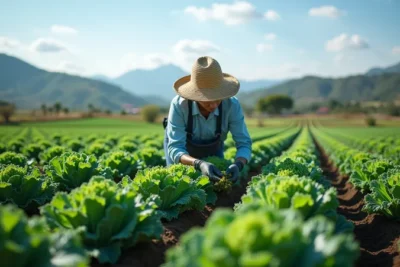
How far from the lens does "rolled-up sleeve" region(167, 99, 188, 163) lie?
21.1 feet

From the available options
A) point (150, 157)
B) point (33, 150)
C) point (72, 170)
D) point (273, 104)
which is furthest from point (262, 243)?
point (273, 104)

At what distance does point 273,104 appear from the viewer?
473 ft

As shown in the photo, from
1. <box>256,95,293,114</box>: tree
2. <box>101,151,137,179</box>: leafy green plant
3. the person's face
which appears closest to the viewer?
the person's face

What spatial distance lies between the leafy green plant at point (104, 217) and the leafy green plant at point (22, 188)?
2.21 m

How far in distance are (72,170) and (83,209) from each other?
3.04 metres

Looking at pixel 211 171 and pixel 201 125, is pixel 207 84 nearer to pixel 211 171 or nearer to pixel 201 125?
pixel 201 125

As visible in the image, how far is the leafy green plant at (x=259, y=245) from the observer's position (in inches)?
88.2

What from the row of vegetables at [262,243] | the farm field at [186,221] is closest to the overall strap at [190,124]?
the farm field at [186,221]

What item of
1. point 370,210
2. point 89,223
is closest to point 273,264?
point 89,223

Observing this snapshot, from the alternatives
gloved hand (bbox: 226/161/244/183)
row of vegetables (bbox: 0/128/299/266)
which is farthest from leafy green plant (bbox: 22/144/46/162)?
gloved hand (bbox: 226/161/244/183)

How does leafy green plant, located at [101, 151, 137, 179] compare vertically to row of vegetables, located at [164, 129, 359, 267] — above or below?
below

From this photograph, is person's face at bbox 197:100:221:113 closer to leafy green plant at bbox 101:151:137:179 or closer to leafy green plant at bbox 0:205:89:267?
leafy green plant at bbox 101:151:137:179

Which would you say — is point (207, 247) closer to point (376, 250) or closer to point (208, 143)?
point (376, 250)

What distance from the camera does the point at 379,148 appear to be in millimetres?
16938
